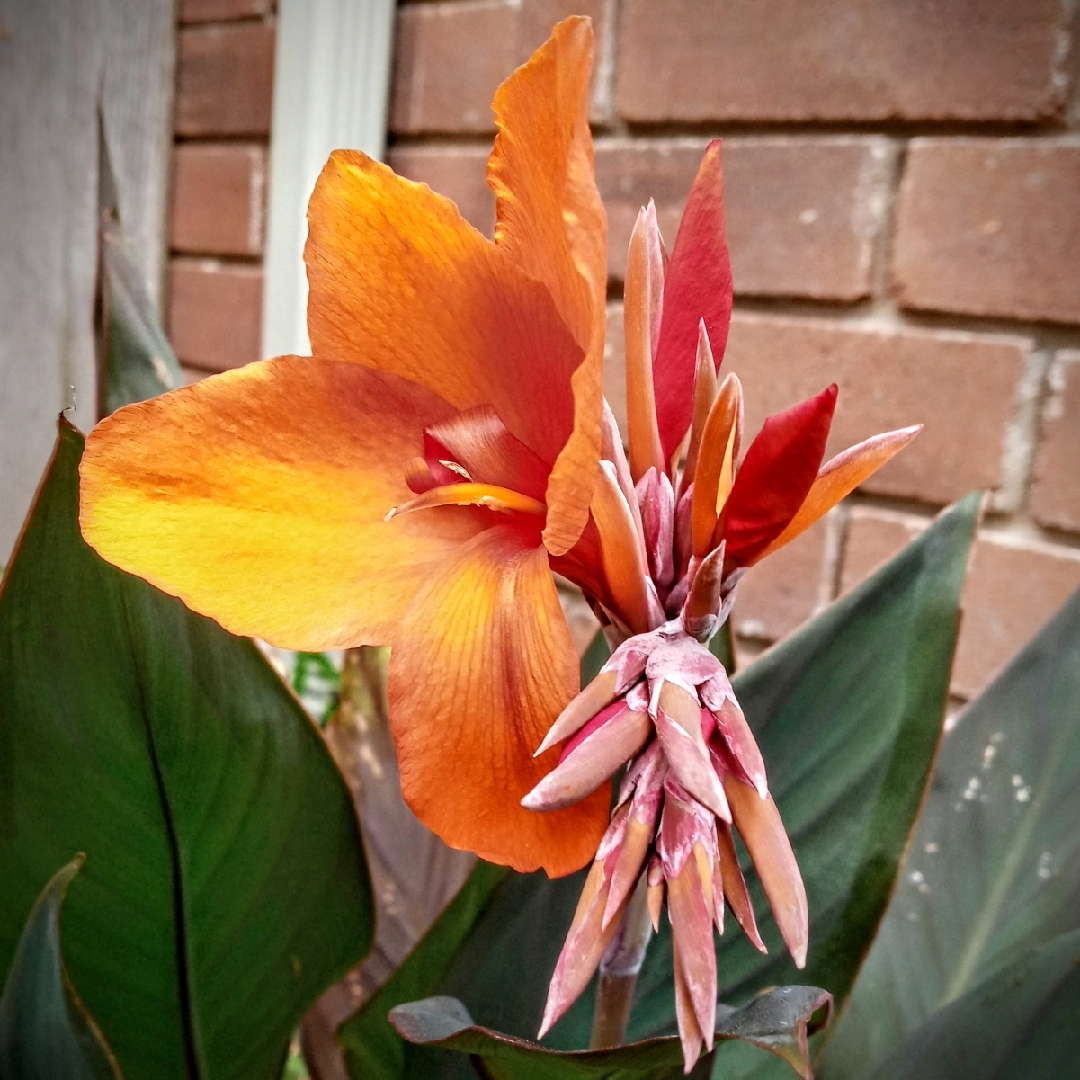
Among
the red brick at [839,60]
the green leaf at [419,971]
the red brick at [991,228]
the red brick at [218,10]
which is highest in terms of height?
the red brick at [218,10]

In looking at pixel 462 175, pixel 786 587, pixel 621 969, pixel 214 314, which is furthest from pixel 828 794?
pixel 214 314

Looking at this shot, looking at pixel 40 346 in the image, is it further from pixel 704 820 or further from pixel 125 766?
pixel 704 820

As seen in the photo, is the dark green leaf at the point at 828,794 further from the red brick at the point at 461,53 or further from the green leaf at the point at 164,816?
the red brick at the point at 461,53

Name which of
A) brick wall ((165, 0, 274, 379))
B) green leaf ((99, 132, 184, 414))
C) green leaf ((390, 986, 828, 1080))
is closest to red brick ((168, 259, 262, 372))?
brick wall ((165, 0, 274, 379))

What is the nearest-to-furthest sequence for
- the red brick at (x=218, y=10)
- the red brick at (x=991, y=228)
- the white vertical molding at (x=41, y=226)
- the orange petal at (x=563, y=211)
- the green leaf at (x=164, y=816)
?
the orange petal at (x=563, y=211), the green leaf at (x=164, y=816), the red brick at (x=991, y=228), the white vertical molding at (x=41, y=226), the red brick at (x=218, y=10)

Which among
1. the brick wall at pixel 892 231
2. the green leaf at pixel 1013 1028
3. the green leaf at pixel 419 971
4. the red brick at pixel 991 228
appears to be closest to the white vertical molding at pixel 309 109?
the brick wall at pixel 892 231

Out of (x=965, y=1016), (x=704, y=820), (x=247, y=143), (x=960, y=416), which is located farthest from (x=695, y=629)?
(x=247, y=143)
